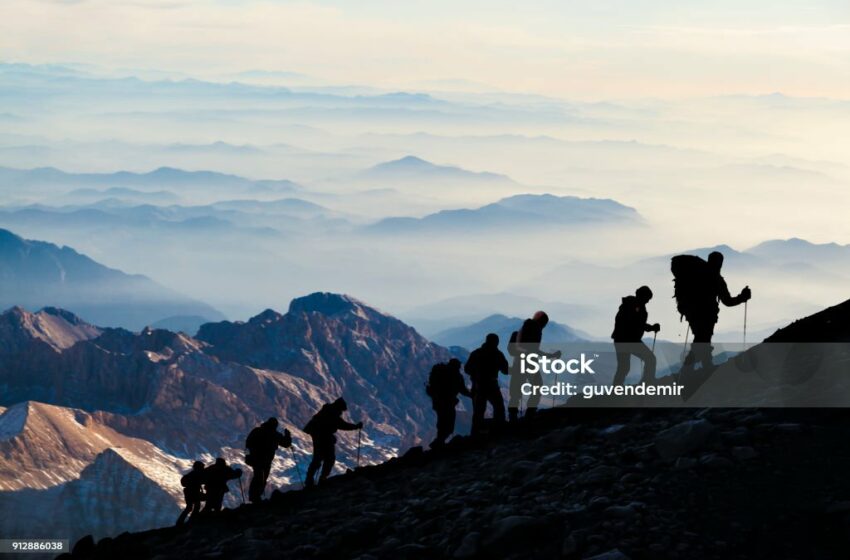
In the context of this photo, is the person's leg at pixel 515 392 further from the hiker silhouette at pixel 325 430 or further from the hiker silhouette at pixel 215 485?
the hiker silhouette at pixel 215 485

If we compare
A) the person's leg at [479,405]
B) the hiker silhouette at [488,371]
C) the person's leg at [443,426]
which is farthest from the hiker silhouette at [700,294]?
the person's leg at [443,426]

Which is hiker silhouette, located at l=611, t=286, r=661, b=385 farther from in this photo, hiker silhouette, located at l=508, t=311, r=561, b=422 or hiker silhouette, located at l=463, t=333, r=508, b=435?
hiker silhouette, located at l=463, t=333, r=508, b=435

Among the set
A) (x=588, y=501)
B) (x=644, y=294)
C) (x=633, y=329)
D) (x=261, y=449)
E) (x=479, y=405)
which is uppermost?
(x=644, y=294)

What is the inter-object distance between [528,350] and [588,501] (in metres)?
7.03

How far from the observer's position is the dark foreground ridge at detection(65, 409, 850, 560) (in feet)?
71.1

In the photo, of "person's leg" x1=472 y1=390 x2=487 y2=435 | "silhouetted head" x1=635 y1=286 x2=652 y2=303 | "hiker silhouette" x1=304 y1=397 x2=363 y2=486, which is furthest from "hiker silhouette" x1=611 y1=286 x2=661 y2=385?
"hiker silhouette" x1=304 y1=397 x2=363 y2=486

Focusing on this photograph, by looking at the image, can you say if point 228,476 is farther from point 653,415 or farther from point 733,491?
point 733,491

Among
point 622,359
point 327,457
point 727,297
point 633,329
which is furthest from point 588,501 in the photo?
point 327,457

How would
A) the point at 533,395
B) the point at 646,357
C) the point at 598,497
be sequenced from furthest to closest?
1. the point at 533,395
2. the point at 646,357
3. the point at 598,497

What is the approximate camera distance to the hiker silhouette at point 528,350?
30.3m

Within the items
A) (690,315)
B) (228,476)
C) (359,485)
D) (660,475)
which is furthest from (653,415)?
(228,476)

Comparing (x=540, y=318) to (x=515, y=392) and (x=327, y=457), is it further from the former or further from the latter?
(x=327, y=457)

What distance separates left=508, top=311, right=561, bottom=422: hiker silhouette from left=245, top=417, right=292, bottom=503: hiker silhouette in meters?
5.24

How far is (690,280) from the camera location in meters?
28.6
